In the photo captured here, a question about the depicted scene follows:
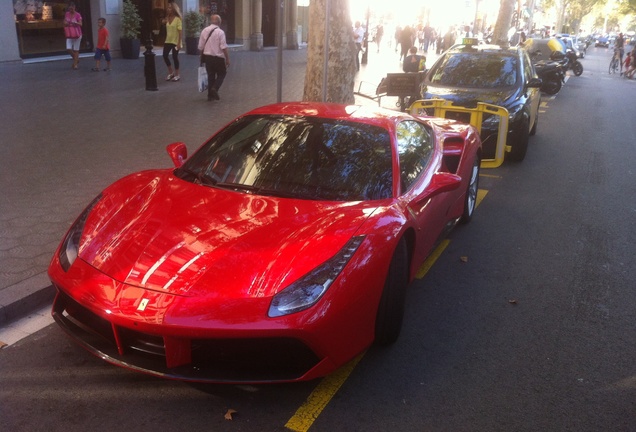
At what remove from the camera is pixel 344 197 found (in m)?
4.07

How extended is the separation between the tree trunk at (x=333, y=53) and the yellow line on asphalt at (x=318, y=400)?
6942 mm

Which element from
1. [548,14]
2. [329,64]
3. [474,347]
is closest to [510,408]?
[474,347]

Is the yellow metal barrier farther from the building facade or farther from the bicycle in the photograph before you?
the bicycle

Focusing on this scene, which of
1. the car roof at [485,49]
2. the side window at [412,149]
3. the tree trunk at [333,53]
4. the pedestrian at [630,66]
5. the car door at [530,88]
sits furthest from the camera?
the pedestrian at [630,66]

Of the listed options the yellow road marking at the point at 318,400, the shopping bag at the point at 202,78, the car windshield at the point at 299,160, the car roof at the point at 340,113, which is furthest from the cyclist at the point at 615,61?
the yellow road marking at the point at 318,400

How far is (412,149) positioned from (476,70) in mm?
6335

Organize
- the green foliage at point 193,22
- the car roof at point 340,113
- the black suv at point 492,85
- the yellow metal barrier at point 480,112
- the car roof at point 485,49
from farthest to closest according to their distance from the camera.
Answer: the green foliage at point 193,22, the car roof at point 485,49, the black suv at point 492,85, the yellow metal barrier at point 480,112, the car roof at point 340,113

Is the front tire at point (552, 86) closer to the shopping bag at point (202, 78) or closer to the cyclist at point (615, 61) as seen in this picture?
the shopping bag at point (202, 78)

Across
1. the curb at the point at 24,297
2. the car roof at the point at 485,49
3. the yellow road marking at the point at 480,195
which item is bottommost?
the yellow road marking at the point at 480,195

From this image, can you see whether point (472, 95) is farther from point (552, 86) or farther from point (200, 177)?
point (552, 86)

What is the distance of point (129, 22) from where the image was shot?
21.1 meters

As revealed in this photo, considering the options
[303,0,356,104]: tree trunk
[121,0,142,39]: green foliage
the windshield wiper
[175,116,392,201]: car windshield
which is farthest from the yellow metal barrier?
[121,0,142,39]: green foliage

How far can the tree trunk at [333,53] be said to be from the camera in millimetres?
9781

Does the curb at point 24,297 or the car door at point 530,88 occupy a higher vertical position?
the car door at point 530,88
